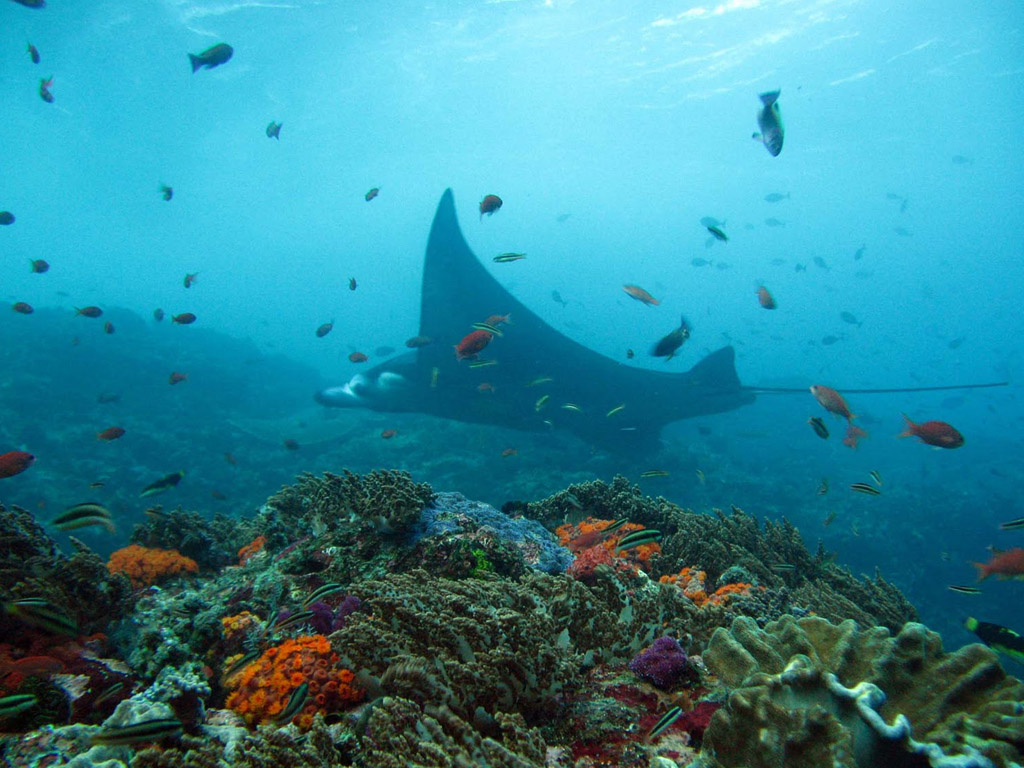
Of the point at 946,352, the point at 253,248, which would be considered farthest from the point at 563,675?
the point at 253,248

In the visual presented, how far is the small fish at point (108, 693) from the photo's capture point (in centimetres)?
249

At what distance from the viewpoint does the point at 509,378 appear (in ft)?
46.4

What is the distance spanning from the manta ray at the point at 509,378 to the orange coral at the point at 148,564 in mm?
8107

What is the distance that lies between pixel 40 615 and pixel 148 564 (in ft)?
8.25

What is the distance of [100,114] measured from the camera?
1441 inches

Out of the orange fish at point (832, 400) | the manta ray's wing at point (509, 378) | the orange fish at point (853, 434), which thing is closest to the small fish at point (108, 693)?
the orange fish at point (832, 400)

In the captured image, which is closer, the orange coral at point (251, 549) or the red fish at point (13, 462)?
the red fish at point (13, 462)

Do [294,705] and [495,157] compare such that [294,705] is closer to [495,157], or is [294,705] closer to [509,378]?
[509,378]

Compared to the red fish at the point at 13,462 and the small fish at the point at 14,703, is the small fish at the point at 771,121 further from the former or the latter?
the red fish at the point at 13,462

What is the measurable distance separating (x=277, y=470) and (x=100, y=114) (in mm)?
40250

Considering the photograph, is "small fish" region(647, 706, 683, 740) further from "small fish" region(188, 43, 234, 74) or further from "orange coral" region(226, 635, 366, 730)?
"small fish" region(188, 43, 234, 74)

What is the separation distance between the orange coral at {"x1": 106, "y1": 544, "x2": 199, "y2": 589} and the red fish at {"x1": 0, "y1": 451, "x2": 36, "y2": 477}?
65.4 inches

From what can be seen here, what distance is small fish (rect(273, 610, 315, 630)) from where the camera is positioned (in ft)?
9.72

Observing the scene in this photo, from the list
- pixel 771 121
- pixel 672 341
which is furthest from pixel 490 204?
pixel 771 121
